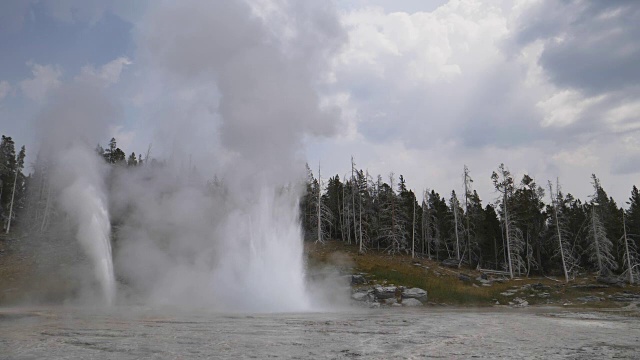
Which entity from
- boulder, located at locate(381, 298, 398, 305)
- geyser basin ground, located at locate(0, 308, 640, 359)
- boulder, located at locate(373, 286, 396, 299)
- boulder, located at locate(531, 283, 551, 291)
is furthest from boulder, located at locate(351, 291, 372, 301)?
geyser basin ground, located at locate(0, 308, 640, 359)

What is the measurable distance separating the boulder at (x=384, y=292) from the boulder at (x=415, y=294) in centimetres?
116

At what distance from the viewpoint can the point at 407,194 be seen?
82.2 metres

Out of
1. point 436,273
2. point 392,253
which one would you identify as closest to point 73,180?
point 436,273

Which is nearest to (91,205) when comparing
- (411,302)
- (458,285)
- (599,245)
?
(411,302)

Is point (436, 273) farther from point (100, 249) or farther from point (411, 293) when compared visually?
point (100, 249)

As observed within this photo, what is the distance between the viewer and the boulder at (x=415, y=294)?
4253 cm

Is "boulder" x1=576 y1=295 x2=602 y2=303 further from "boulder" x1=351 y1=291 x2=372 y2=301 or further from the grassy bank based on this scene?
"boulder" x1=351 y1=291 x2=372 y2=301

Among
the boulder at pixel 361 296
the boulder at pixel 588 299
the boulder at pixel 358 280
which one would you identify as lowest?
the boulder at pixel 588 299

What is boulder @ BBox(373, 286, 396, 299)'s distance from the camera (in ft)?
138

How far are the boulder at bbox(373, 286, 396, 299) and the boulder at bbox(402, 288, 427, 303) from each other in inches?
45.6

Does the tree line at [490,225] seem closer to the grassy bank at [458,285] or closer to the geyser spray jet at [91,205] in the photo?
the grassy bank at [458,285]

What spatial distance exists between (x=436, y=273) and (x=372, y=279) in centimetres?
1094

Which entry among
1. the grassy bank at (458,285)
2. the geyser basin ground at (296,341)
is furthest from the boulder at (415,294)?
the geyser basin ground at (296,341)

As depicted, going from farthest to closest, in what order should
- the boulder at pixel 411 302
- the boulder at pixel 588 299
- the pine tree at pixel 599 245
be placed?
1. the pine tree at pixel 599 245
2. the boulder at pixel 588 299
3. the boulder at pixel 411 302
